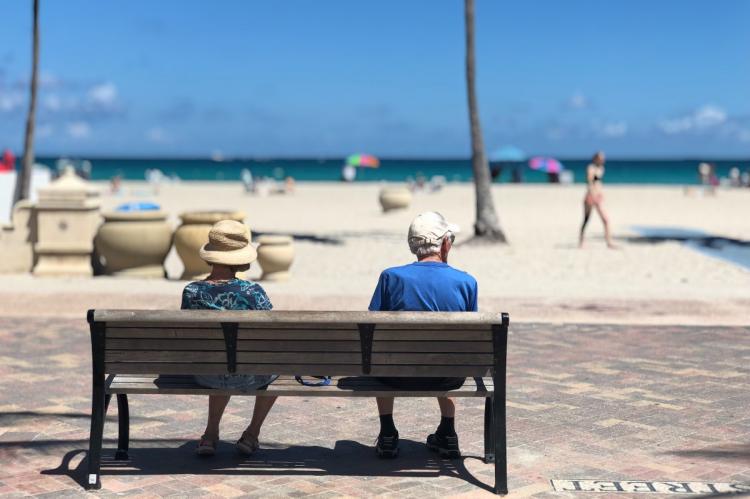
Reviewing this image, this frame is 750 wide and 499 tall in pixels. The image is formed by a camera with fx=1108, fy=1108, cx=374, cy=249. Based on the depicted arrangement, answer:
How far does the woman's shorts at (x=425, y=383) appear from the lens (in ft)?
18.1

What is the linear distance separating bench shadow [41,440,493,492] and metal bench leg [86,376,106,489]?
14 centimetres

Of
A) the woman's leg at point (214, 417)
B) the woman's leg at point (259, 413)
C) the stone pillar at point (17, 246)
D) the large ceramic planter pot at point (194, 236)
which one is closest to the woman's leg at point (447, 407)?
the woman's leg at point (259, 413)

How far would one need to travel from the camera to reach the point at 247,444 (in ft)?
19.4

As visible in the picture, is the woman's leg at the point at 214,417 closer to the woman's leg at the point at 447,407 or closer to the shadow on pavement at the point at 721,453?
the woman's leg at the point at 447,407

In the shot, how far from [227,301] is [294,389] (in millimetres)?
567

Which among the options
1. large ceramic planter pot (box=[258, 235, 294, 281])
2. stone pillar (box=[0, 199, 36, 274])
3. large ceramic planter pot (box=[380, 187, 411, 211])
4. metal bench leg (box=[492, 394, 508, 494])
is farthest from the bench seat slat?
large ceramic planter pot (box=[380, 187, 411, 211])

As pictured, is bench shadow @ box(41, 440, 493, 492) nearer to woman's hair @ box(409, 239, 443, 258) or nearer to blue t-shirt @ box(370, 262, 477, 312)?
blue t-shirt @ box(370, 262, 477, 312)

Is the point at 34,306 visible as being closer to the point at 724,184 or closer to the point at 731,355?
the point at 731,355

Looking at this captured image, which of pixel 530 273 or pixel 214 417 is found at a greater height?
pixel 214 417

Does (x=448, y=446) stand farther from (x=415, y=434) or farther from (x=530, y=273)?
(x=530, y=273)

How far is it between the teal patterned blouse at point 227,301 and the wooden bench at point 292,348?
203 millimetres

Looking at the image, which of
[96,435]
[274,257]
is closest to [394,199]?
[274,257]

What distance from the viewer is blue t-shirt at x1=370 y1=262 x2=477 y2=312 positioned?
5656mm

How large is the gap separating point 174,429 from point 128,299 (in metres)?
6.33
